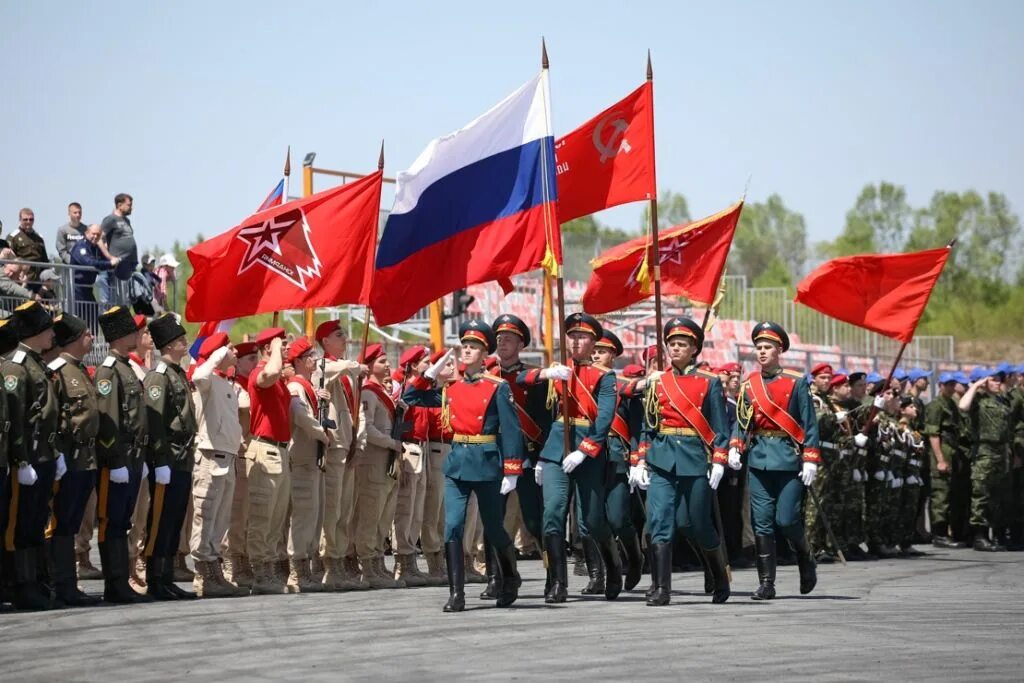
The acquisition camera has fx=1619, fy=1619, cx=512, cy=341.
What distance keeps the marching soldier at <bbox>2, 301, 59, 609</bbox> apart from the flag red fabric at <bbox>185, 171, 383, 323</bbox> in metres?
1.68

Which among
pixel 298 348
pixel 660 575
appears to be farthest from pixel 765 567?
pixel 298 348

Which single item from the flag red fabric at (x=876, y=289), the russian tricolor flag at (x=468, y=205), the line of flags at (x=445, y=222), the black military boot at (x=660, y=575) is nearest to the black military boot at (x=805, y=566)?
the black military boot at (x=660, y=575)

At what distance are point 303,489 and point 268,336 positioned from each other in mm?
1338

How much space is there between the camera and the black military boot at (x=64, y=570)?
39.8 ft

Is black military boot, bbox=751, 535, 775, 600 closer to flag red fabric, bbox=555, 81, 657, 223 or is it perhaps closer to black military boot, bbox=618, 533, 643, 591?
black military boot, bbox=618, 533, 643, 591

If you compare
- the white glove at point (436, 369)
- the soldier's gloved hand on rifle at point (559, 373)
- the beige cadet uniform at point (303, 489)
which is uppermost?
the white glove at point (436, 369)

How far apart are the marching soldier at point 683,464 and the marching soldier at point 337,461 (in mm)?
2778

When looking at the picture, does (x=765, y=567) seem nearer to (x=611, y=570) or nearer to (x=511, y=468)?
(x=611, y=570)

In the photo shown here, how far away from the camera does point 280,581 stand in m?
13.7

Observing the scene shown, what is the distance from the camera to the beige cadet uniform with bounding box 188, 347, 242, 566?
13.1 m

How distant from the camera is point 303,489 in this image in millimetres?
13789

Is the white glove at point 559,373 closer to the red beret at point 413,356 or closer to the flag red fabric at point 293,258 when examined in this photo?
the flag red fabric at point 293,258

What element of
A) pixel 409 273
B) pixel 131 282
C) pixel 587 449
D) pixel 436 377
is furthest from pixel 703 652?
pixel 131 282

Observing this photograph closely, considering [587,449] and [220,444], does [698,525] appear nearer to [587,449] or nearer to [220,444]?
[587,449]
